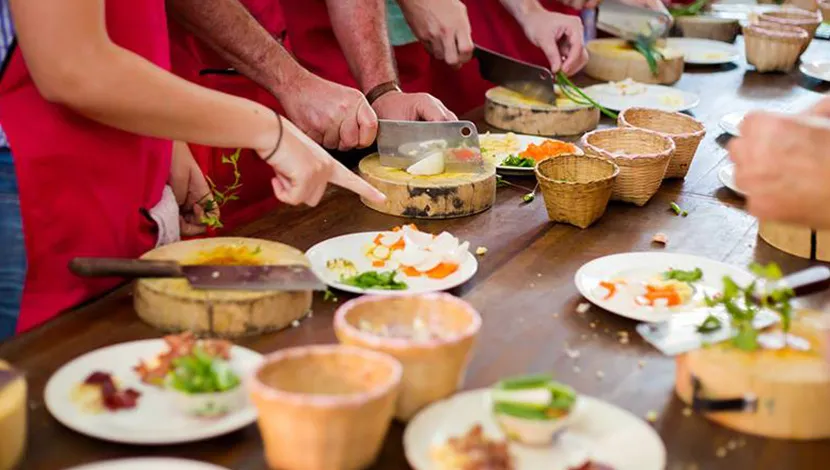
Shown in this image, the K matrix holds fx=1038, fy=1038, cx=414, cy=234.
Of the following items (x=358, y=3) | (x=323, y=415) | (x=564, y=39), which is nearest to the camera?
(x=323, y=415)

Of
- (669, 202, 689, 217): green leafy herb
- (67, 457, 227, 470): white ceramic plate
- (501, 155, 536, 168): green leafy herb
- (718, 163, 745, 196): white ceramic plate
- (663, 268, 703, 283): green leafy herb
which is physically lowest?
(669, 202, 689, 217): green leafy herb

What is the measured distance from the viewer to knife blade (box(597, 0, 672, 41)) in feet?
13.8

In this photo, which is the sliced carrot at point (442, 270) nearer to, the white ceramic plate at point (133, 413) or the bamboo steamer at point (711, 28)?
the white ceramic plate at point (133, 413)

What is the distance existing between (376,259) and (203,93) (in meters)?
0.51

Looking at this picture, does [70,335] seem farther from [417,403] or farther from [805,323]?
[805,323]

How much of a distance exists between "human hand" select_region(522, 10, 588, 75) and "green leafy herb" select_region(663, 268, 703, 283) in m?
1.73

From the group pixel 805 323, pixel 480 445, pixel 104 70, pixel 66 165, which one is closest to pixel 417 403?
pixel 480 445

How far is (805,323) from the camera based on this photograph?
1726 millimetres

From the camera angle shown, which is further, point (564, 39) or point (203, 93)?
point (564, 39)

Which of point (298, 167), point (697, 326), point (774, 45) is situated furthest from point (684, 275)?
point (774, 45)

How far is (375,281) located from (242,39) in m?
1.06

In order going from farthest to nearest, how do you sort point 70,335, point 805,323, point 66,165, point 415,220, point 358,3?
point 358,3 → point 415,220 → point 66,165 → point 70,335 → point 805,323

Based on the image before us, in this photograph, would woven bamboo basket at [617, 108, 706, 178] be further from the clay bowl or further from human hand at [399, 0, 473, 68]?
the clay bowl

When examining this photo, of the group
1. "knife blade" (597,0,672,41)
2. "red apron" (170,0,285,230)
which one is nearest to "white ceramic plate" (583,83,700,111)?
"knife blade" (597,0,672,41)
